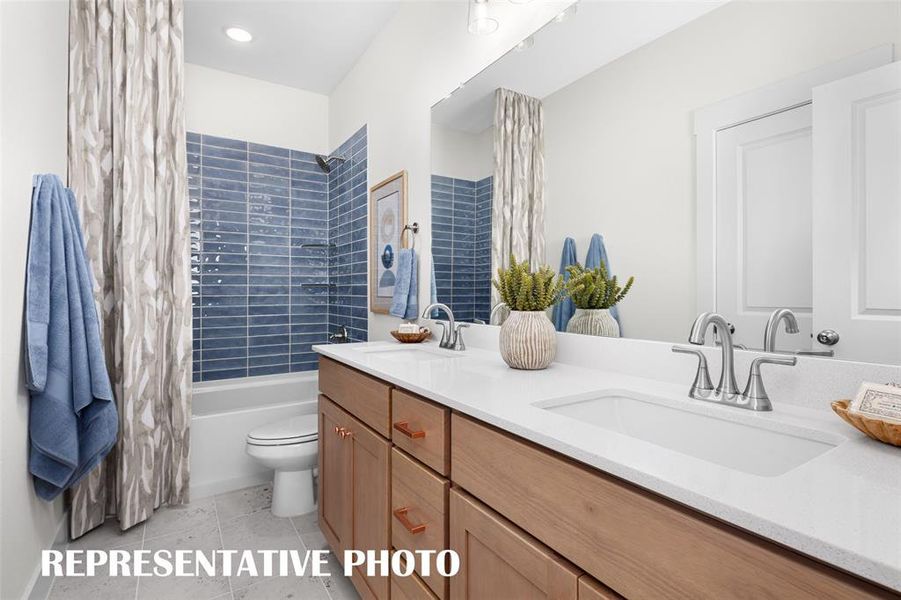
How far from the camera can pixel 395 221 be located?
239 cm

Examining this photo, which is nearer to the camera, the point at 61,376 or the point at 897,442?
the point at 897,442

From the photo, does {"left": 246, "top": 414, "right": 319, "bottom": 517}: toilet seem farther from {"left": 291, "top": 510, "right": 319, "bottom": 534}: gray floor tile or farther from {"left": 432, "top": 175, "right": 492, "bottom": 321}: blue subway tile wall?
{"left": 432, "top": 175, "right": 492, "bottom": 321}: blue subway tile wall

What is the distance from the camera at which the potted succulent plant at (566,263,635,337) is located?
129 cm

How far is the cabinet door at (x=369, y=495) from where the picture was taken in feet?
4.17

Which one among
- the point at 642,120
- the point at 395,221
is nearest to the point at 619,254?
the point at 642,120

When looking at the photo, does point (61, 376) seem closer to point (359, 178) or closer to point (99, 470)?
point (99, 470)

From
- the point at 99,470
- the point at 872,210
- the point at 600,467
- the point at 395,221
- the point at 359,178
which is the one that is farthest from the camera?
the point at 359,178

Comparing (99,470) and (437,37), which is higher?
(437,37)

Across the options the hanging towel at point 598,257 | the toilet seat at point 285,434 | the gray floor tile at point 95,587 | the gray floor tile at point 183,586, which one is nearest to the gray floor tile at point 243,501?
the gray floor tile at point 183,586

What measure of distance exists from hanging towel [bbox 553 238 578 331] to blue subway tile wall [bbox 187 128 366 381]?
64.9 inches

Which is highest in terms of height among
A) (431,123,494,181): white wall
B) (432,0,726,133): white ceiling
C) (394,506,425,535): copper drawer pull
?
(432,0,726,133): white ceiling

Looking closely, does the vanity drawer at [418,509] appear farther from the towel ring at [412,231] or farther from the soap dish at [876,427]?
the towel ring at [412,231]

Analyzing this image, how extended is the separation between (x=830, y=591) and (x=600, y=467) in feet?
0.87

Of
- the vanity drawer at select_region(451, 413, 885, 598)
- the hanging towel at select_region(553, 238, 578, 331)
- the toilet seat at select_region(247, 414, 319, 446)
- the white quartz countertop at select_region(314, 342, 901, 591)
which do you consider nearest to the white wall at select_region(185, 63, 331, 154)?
the toilet seat at select_region(247, 414, 319, 446)
